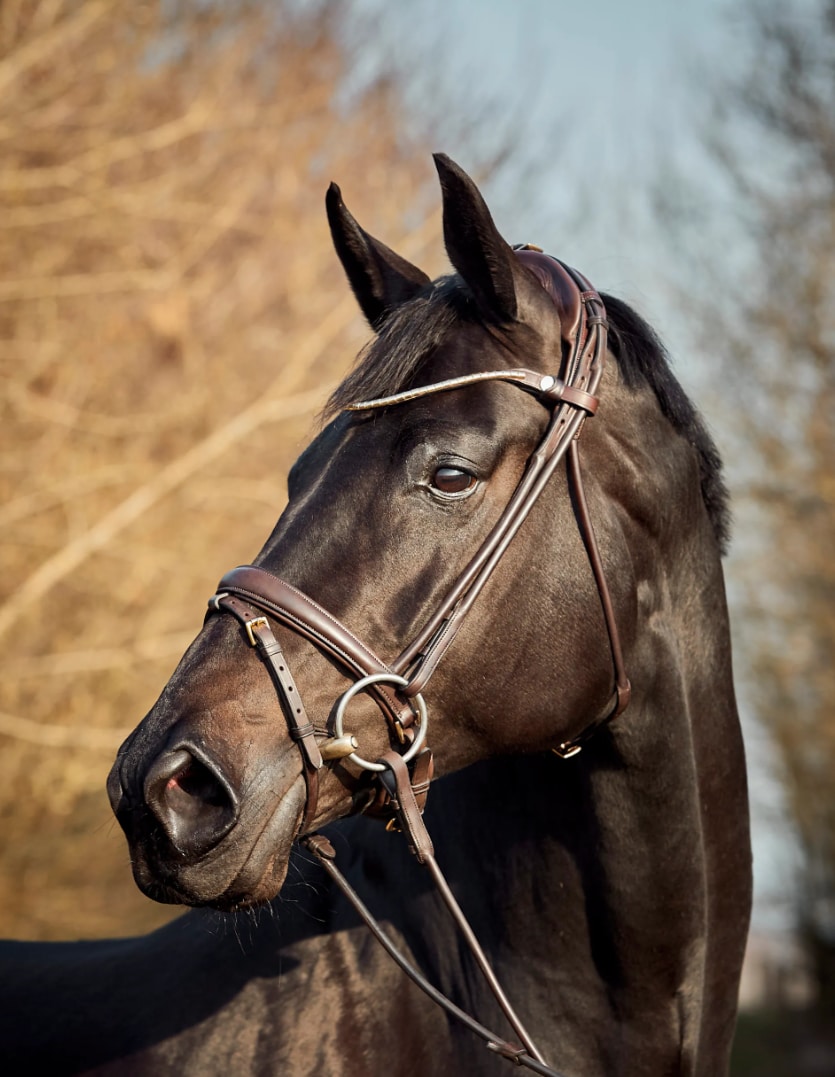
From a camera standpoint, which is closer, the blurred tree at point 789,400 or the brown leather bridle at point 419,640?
the brown leather bridle at point 419,640

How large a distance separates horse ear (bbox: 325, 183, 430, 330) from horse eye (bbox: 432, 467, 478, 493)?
61cm

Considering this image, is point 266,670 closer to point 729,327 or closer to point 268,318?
point 268,318

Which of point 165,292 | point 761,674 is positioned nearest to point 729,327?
point 761,674

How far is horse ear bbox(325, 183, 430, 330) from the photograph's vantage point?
2.57 m

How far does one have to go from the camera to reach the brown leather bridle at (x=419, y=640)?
199cm

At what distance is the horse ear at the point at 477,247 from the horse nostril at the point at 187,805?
1099 mm

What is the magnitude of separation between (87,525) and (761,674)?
9.33m

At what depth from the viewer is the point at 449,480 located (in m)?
2.11

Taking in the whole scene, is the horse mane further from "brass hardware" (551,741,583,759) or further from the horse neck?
"brass hardware" (551,741,583,759)

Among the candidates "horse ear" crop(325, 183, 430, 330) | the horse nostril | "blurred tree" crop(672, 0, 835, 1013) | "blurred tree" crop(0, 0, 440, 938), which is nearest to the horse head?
the horse nostril

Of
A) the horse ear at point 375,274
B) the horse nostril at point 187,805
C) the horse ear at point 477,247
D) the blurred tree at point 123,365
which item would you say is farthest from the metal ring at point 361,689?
the blurred tree at point 123,365

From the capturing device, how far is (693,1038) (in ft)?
7.61

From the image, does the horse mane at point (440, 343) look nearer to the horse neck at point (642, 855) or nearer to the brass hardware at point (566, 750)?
the horse neck at point (642, 855)

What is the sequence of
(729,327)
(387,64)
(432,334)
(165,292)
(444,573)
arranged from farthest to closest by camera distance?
(729,327)
(387,64)
(165,292)
(432,334)
(444,573)
